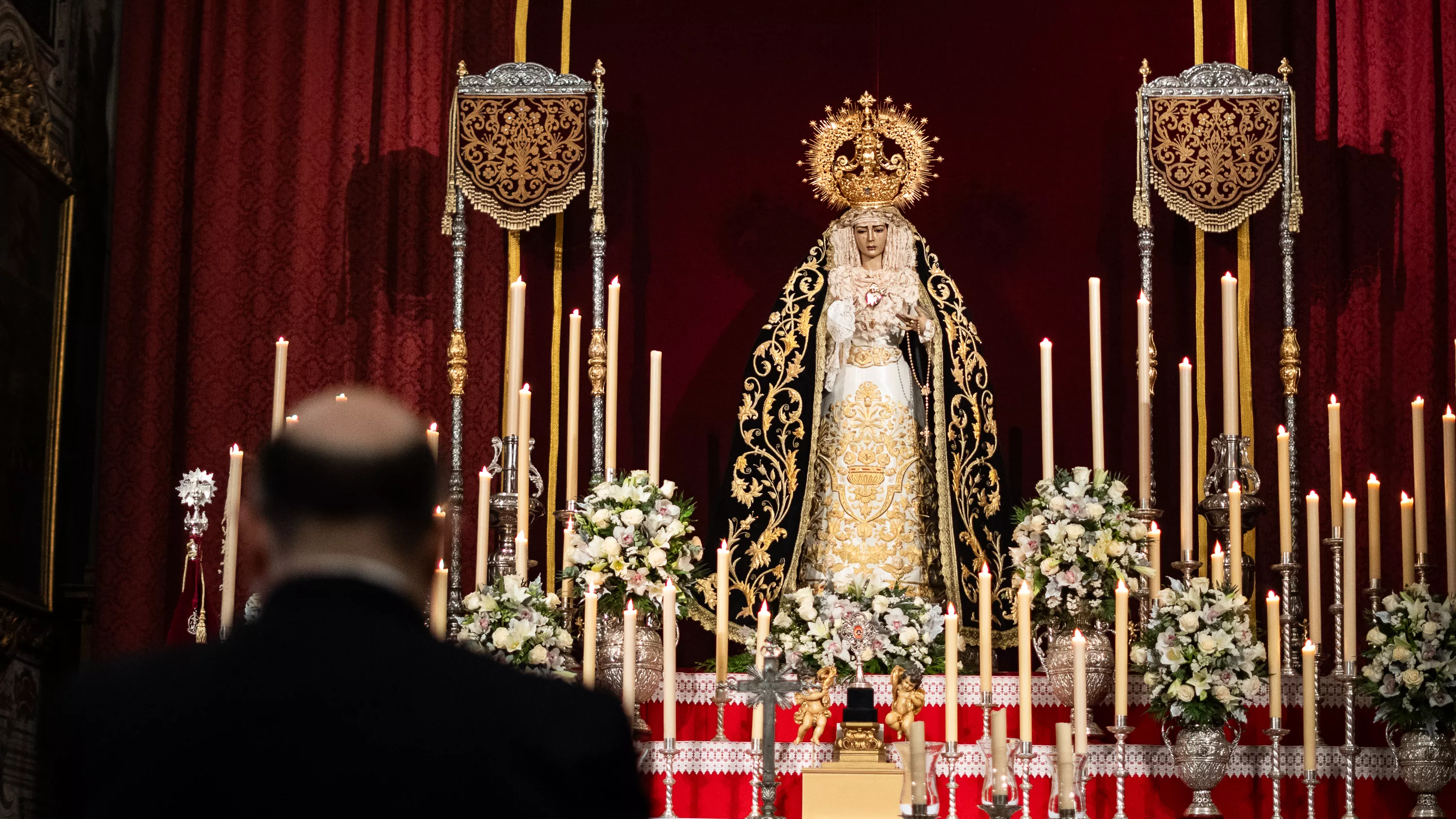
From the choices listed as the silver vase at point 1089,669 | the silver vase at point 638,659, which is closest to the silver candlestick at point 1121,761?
the silver vase at point 1089,669

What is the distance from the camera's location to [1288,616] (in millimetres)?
5543

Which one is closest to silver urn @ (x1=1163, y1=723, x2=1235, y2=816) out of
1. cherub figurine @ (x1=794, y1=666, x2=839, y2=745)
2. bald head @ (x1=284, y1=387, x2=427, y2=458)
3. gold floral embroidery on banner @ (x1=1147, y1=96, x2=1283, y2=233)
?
cherub figurine @ (x1=794, y1=666, x2=839, y2=745)

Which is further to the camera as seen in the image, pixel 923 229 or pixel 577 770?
pixel 923 229

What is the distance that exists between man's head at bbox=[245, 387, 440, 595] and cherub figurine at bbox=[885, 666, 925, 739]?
3254 mm

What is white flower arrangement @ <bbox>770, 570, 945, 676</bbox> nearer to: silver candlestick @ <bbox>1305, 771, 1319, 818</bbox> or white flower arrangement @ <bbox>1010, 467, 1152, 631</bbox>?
white flower arrangement @ <bbox>1010, 467, 1152, 631</bbox>

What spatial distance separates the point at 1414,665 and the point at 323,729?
3940 mm

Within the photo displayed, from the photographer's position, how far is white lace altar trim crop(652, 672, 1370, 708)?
5234mm

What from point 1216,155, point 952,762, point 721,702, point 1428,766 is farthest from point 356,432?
point 1216,155

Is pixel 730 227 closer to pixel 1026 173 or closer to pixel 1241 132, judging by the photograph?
pixel 1026 173

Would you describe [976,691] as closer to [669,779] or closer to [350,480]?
[669,779]

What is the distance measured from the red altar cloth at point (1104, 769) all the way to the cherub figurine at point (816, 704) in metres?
0.11

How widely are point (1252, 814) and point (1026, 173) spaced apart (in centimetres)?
289

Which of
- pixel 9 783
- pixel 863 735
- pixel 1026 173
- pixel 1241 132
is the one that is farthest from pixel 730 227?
pixel 9 783

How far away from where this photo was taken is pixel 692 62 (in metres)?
7.22
